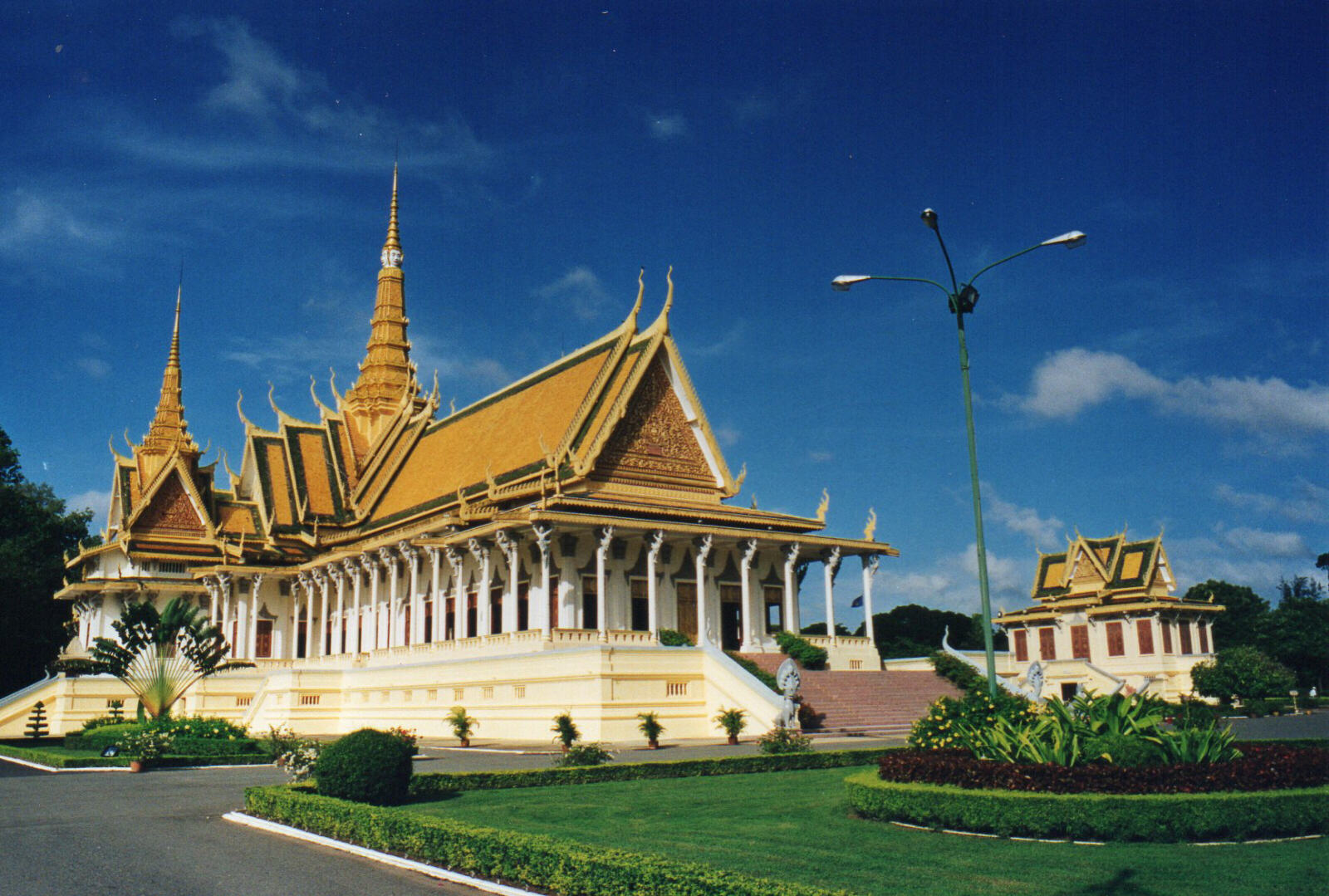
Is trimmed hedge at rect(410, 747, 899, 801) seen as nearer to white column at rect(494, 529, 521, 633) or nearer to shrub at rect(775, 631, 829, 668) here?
shrub at rect(775, 631, 829, 668)

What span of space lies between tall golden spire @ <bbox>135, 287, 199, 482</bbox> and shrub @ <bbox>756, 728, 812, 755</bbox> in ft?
138

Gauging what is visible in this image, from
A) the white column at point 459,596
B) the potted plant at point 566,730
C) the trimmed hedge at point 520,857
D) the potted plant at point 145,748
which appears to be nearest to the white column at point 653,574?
the white column at point 459,596

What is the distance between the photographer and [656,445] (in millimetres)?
35406

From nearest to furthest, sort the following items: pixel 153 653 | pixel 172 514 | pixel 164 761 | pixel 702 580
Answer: pixel 164 761
pixel 153 653
pixel 702 580
pixel 172 514

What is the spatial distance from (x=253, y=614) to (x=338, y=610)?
182 inches

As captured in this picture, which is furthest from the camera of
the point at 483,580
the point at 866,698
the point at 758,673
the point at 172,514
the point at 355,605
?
the point at 172,514

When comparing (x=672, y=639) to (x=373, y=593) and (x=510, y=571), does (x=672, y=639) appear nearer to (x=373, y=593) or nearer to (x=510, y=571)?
(x=510, y=571)

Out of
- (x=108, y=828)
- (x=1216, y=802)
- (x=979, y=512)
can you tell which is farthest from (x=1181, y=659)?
(x=108, y=828)

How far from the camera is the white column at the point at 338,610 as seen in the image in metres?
40.6

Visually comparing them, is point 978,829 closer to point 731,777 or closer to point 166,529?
point 731,777

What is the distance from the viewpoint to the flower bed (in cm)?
959

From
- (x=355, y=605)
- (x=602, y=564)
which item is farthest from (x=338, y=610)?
(x=602, y=564)

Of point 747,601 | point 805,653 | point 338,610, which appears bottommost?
point 805,653

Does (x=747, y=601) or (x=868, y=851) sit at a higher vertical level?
(x=747, y=601)
